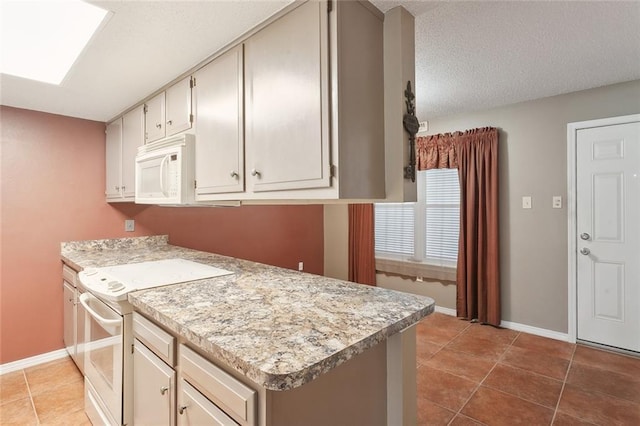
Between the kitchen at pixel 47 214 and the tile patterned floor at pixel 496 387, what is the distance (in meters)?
0.42

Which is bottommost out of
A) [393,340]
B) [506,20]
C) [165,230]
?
[393,340]

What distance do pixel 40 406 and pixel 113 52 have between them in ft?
7.44

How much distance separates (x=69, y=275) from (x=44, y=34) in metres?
1.74

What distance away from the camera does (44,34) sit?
1.62 meters

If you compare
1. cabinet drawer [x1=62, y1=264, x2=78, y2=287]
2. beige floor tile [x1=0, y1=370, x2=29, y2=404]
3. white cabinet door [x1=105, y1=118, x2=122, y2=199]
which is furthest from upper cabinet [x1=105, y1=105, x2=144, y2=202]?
beige floor tile [x1=0, y1=370, x2=29, y2=404]

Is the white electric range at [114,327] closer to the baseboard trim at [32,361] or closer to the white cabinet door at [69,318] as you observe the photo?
the white cabinet door at [69,318]

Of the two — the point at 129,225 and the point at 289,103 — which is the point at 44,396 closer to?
the point at 129,225

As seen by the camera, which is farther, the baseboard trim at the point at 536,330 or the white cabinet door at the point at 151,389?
the baseboard trim at the point at 536,330

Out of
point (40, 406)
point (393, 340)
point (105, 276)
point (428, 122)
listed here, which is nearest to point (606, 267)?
point (428, 122)

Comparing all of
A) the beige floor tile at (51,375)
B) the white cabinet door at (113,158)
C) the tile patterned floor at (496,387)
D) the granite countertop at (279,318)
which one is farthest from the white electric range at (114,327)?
the white cabinet door at (113,158)

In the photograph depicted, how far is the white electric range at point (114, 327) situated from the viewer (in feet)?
4.86

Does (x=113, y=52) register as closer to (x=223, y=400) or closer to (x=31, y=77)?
(x=31, y=77)

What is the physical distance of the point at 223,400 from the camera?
94 cm

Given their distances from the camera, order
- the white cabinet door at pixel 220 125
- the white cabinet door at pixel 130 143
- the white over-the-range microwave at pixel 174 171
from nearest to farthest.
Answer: the white cabinet door at pixel 220 125 → the white over-the-range microwave at pixel 174 171 → the white cabinet door at pixel 130 143
